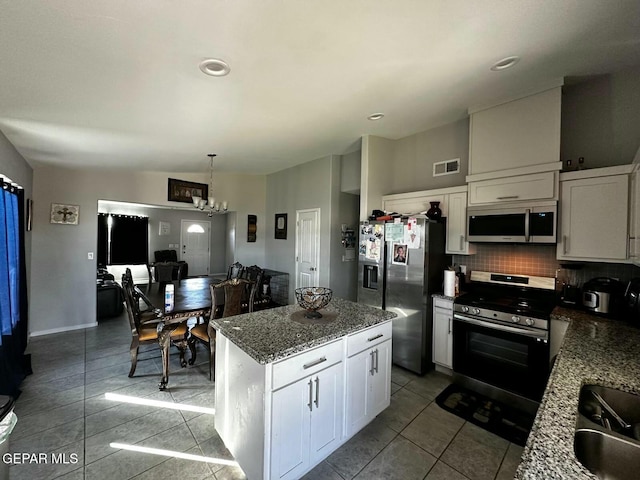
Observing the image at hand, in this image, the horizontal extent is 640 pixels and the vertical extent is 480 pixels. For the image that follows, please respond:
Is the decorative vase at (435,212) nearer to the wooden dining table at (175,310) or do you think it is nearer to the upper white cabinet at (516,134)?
the upper white cabinet at (516,134)

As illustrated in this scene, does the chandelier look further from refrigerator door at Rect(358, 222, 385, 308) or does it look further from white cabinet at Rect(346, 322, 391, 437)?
white cabinet at Rect(346, 322, 391, 437)

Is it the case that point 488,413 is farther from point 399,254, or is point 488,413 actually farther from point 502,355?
point 399,254

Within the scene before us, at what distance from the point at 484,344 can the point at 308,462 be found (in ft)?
6.15

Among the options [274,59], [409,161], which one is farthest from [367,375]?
[409,161]

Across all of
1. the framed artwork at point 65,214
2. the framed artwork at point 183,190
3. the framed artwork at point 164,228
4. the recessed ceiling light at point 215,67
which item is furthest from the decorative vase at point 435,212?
the framed artwork at point 164,228

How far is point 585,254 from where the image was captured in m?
2.30

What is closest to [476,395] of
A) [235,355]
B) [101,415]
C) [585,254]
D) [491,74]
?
[585,254]

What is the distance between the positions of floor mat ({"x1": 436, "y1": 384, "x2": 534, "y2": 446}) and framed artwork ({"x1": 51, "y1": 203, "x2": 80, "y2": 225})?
5.61m

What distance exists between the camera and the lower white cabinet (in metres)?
1.87

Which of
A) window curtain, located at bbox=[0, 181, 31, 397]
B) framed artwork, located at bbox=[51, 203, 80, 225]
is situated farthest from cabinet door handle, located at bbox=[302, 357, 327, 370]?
framed artwork, located at bbox=[51, 203, 80, 225]

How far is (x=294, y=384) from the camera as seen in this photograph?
152 cm

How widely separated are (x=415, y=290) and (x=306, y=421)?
1.87 metres

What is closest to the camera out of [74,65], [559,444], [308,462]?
[559,444]

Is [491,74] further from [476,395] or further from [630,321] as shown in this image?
[476,395]
